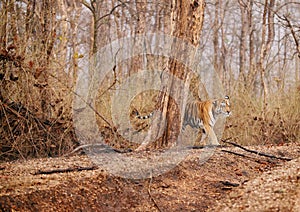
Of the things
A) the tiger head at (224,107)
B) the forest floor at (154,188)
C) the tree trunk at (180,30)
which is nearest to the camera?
the forest floor at (154,188)

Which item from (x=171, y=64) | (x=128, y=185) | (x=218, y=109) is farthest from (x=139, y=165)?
(x=218, y=109)

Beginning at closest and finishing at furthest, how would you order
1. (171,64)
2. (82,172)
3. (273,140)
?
1. (82,172)
2. (171,64)
3. (273,140)

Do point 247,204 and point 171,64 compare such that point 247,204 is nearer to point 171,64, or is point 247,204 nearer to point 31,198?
point 31,198

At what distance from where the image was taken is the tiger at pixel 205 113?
674 cm

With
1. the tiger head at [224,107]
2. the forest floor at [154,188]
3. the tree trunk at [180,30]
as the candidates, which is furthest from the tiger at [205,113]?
the forest floor at [154,188]

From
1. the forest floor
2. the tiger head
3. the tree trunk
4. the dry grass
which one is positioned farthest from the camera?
the tiger head

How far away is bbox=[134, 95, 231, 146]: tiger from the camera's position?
6742 millimetres

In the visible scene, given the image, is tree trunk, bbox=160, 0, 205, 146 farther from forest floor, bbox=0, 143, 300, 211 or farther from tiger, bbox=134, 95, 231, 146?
tiger, bbox=134, 95, 231, 146

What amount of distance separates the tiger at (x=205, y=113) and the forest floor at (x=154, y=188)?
3.17 meters

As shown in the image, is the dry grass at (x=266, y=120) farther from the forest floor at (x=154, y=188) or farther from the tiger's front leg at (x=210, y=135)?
the forest floor at (x=154, y=188)

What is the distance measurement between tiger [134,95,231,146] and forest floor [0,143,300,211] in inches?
125

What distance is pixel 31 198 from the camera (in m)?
2.36

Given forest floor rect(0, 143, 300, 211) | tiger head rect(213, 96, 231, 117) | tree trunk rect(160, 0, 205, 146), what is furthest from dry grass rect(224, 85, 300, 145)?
forest floor rect(0, 143, 300, 211)

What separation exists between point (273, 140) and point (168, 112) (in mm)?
3026
